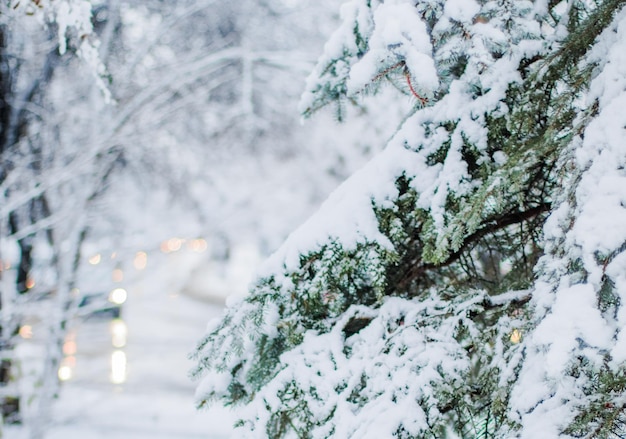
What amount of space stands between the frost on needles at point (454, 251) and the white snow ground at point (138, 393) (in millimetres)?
Result: 2390

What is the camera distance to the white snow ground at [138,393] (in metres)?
5.67

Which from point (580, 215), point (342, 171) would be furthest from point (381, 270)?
point (342, 171)

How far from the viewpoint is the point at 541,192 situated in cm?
211

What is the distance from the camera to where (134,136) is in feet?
15.6

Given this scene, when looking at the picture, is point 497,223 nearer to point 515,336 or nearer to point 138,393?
point 515,336

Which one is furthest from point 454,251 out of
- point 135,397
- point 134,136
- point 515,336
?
point 135,397

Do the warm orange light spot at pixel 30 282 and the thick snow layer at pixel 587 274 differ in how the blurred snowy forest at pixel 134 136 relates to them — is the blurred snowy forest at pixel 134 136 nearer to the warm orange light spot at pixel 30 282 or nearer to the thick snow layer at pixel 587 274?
the warm orange light spot at pixel 30 282

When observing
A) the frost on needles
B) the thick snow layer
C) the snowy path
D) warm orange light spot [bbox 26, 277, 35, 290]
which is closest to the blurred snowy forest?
warm orange light spot [bbox 26, 277, 35, 290]

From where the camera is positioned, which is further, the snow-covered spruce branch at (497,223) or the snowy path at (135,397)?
the snowy path at (135,397)

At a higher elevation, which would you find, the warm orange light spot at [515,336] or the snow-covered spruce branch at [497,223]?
the snow-covered spruce branch at [497,223]

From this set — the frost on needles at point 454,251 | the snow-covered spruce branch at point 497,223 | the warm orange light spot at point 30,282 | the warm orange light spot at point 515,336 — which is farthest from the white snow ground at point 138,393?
the warm orange light spot at point 515,336

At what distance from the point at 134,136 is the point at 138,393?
17.3 ft

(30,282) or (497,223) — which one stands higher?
(30,282)

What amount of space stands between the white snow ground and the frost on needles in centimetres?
239
